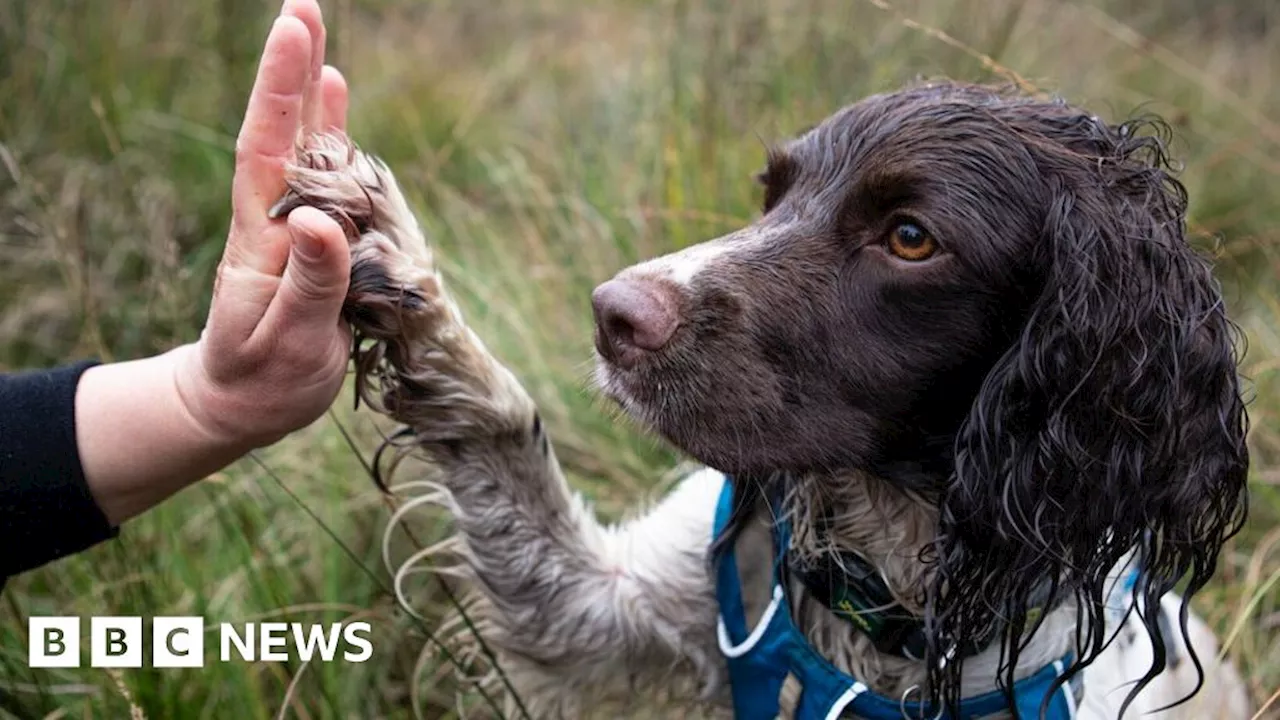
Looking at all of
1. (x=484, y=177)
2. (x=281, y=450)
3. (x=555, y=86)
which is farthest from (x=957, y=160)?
(x=555, y=86)

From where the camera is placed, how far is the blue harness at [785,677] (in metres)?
2.27

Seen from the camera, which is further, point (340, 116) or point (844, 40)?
point (844, 40)

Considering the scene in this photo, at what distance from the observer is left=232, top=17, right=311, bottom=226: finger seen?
1896 mm

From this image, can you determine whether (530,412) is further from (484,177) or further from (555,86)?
(555,86)

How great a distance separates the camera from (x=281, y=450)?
3693 millimetres

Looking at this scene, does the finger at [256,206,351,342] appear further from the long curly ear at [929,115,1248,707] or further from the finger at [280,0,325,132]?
the long curly ear at [929,115,1248,707]

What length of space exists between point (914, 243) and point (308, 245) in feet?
3.03

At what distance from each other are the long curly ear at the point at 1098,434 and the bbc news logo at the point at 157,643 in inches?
48.3

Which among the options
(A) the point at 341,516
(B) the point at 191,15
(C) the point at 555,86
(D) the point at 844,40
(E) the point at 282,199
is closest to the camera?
(E) the point at 282,199

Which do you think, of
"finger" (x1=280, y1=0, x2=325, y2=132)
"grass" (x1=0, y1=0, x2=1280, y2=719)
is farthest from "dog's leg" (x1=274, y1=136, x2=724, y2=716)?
"grass" (x1=0, y1=0, x2=1280, y2=719)

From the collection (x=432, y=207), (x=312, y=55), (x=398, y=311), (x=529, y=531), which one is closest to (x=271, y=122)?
(x=312, y=55)

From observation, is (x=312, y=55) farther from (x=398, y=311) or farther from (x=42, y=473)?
(x=42, y=473)

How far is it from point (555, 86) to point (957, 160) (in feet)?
12.4

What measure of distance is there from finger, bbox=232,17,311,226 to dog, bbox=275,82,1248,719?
5cm
